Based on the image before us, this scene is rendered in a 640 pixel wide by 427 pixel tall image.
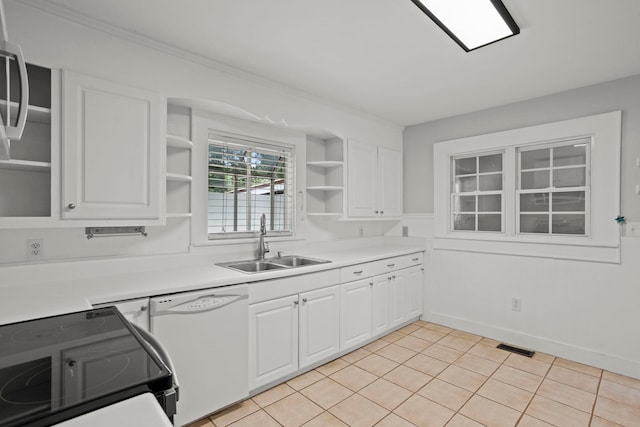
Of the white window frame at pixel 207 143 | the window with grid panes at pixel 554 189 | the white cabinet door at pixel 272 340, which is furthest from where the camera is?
the window with grid panes at pixel 554 189

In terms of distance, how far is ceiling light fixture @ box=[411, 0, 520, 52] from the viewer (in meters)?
1.81

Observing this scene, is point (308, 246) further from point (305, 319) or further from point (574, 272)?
point (574, 272)

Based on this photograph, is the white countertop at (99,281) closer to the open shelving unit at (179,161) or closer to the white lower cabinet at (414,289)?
the open shelving unit at (179,161)

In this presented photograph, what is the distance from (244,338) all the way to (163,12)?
2.08m

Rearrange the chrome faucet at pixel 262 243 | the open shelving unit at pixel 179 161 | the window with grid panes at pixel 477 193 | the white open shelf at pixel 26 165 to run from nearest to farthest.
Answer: the white open shelf at pixel 26 165
the open shelving unit at pixel 179 161
the chrome faucet at pixel 262 243
the window with grid panes at pixel 477 193

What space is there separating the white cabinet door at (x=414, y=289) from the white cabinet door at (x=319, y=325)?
→ 3.98 feet

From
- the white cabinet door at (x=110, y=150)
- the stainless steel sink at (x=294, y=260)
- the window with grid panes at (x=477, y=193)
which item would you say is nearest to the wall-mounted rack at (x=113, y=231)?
the white cabinet door at (x=110, y=150)

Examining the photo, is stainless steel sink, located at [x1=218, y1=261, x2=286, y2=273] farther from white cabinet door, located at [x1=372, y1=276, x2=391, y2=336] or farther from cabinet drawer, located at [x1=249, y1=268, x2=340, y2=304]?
white cabinet door, located at [x1=372, y1=276, x2=391, y2=336]

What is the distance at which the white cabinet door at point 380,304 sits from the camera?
3326mm

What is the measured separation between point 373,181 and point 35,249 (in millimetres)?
3041

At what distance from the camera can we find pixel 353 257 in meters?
3.22

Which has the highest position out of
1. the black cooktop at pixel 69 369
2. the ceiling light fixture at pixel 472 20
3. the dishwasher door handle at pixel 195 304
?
the ceiling light fixture at pixel 472 20

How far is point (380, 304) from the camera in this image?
3393 mm

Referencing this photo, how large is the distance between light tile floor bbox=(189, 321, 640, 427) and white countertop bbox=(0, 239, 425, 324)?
88 cm
